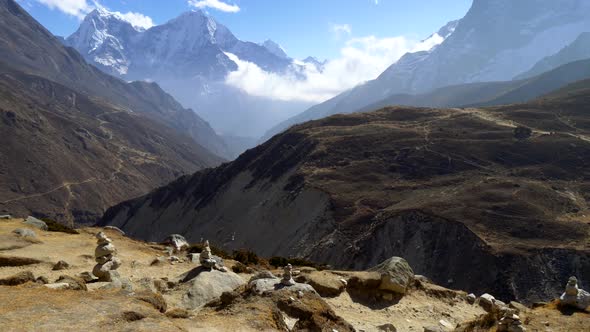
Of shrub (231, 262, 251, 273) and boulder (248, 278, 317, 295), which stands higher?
boulder (248, 278, 317, 295)

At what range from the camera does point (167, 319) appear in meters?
12.1

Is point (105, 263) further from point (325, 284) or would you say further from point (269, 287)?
point (325, 284)

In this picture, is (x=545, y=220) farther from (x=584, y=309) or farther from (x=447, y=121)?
(x=447, y=121)

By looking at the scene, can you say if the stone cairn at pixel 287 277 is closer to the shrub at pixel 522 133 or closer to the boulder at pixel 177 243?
the boulder at pixel 177 243

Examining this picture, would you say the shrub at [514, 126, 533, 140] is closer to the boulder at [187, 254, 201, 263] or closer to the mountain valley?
the mountain valley

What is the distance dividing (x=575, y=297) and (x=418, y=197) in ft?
173

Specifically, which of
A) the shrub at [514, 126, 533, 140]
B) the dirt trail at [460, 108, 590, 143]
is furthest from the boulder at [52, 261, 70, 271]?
the dirt trail at [460, 108, 590, 143]

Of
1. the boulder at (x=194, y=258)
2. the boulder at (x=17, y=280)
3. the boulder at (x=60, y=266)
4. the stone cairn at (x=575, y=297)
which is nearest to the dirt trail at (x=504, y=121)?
the stone cairn at (x=575, y=297)

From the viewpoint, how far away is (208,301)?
661 inches

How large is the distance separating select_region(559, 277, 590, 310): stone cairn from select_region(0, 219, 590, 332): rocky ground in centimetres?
44

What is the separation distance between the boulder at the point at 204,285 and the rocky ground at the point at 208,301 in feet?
0.13

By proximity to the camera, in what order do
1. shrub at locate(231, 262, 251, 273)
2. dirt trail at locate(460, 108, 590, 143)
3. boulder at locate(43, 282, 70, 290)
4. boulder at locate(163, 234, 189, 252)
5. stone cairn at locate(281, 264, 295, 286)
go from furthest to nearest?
dirt trail at locate(460, 108, 590, 143)
boulder at locate(163, 234, 189, 252)
shrub at locate(231, 262, 251, 273)
stone cairn at locate(281, 264, 295, 286)
boulder at locate(43, 282, 70, 290)

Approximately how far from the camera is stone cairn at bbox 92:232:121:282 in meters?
17.7

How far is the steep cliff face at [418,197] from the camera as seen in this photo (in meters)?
51.3
